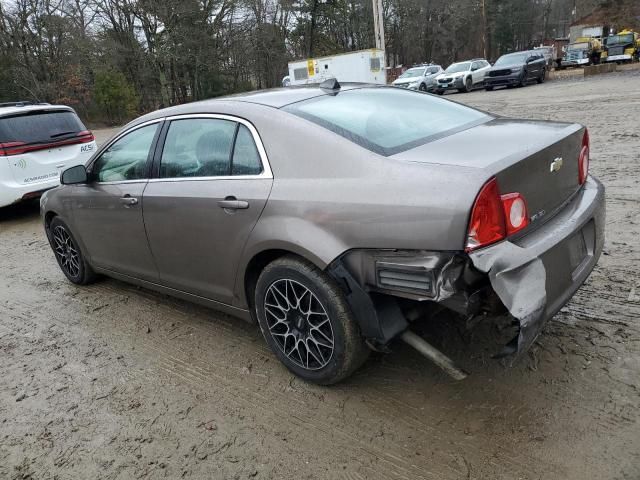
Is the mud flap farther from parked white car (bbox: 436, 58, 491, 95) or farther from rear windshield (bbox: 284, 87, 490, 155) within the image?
parked white car (bbox: 436, 58, 491, 95)

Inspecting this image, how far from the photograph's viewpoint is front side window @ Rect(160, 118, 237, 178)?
125 inches

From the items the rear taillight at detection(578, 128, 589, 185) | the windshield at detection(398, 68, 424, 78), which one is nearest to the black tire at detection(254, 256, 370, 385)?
the rear taillight at detection(578, 128, 589, 185)

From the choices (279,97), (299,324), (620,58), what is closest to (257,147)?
(279,97)

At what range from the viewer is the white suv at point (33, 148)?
7.46 meters

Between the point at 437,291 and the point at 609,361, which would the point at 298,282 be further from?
the point at 609,361

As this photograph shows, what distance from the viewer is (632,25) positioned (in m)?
36.2

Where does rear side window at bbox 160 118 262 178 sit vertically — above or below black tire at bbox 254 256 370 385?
above

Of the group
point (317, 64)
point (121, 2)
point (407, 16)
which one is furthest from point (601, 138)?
point (407, 16)

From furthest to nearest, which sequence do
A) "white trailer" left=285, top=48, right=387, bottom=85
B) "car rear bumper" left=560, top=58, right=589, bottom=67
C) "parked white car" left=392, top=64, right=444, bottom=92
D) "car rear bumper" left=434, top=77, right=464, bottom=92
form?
"car rear bumper" left=560, top=58, right=589, bottom=67
"parked white car" left=392, top=64, right=444, bottom=92
"car rear bumper" left=434, top=77, right=464, bottom=92
"white trailer" left=285, top=48, right=387, bottom=85

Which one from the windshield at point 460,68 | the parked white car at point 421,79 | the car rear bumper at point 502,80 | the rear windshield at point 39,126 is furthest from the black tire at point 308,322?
the windshield at point 460,68

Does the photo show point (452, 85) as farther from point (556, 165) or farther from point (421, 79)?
point (556, 165)

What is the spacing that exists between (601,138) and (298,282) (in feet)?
25.8

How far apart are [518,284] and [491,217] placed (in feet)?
1.02

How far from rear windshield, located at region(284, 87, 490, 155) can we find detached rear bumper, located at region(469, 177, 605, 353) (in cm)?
77
